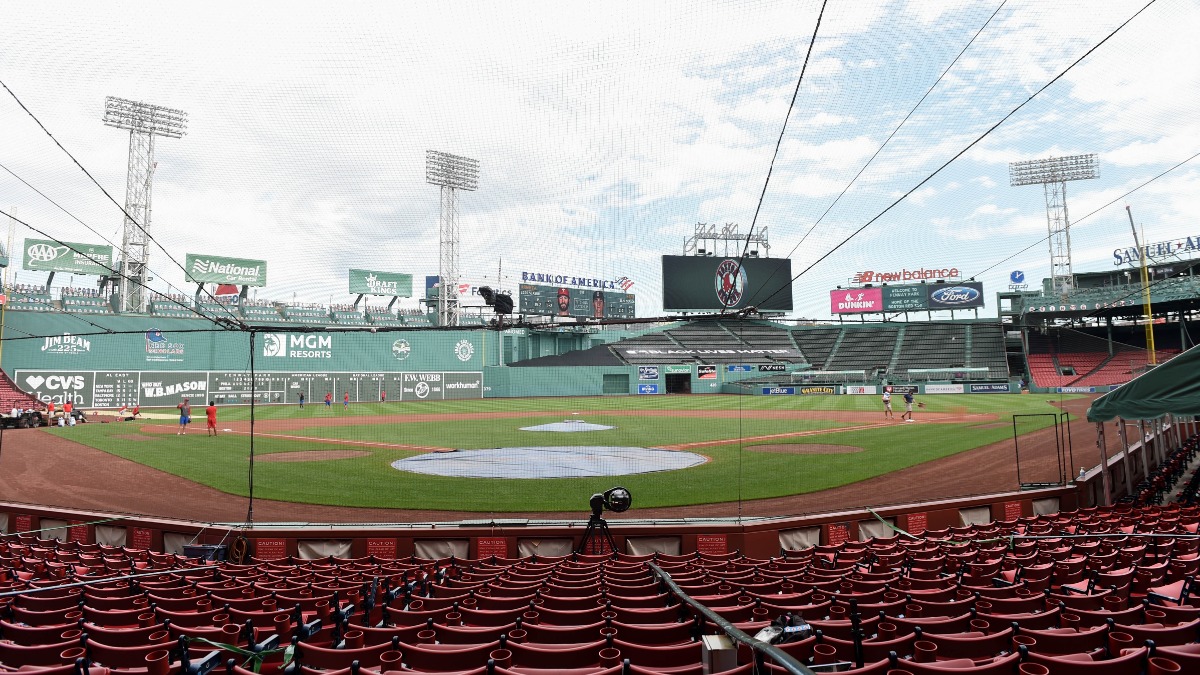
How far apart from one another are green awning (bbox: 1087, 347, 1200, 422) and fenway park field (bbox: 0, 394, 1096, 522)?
12.8 feet

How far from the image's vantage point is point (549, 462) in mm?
18000

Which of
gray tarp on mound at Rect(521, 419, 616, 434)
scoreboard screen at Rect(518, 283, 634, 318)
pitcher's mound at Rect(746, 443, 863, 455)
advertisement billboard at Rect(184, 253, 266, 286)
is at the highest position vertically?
advertisement billboard at Rect(184, 253, 266, 286)

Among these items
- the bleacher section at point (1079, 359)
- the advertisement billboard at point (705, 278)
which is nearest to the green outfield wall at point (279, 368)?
the advertisement billboard at point (705, 278)

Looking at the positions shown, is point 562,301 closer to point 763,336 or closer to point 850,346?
point 763,336

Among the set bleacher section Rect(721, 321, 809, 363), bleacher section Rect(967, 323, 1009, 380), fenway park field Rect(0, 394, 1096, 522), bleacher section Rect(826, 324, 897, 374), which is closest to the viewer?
fenway park field Rect(0, 394, 1096, 522)

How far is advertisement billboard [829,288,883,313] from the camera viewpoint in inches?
Result: 2537

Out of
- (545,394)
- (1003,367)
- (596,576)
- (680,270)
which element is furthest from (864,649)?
(1003,367)

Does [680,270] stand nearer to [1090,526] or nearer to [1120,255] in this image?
[1120,255]

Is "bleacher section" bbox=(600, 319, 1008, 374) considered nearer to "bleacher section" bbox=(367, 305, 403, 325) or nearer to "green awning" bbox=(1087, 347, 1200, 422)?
"bleacher section" bbox=(367, 305, 403, 325)

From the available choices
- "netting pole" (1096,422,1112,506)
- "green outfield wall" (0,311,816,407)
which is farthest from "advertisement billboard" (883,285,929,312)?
"netting pole" (1096,422,1112,506)

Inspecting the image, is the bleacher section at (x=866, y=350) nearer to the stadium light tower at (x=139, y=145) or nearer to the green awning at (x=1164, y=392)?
the green awning at (x=1164, y=392)

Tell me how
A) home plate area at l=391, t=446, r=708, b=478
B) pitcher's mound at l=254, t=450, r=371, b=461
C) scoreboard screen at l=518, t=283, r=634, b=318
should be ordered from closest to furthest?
1. home plate area at l=391, t=446, r=708, b=478
2. pitcher's mound at l=254, t=450, r=371, b=461
3. scoreboard screen at l=518, t=283, r=634, b=318

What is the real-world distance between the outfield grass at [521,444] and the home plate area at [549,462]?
0.69 metres

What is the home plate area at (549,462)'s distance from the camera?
1620 cm
